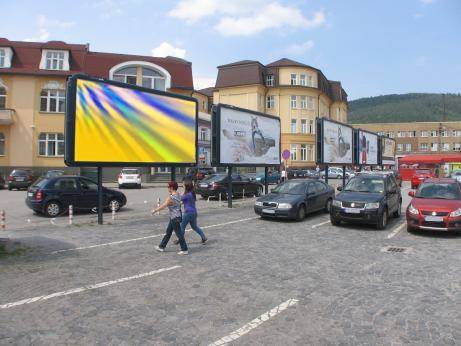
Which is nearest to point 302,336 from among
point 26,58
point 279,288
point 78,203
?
point 279,288

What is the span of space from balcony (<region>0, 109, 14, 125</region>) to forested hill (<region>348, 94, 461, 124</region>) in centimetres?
10769

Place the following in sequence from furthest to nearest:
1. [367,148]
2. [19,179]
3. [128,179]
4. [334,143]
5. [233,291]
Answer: [367,148]
[128,179]
[19,179]
[334,143]
[233,291]

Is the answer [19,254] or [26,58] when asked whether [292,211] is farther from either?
[26,58]

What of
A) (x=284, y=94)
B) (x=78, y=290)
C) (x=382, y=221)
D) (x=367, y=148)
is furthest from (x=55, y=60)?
(x=78, y=290)

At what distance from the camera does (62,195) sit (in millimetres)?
14914

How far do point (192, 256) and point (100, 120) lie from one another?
5.89 meters

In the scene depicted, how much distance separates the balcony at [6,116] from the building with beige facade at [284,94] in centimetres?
3132

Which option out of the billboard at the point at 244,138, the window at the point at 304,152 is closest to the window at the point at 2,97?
the billboard at the point at 244,138

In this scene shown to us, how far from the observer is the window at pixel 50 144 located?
3572 cm

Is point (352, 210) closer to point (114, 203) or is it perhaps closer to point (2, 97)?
point (114, 203)

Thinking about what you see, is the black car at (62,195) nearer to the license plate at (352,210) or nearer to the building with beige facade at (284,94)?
the license plate at (352,210)

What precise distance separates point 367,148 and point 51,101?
27410 mm

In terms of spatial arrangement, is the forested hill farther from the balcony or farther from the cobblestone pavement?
the cobblestone pavement

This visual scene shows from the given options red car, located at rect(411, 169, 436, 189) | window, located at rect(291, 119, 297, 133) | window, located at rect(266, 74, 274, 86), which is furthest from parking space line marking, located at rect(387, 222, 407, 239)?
window, located at rect(266, 74, 274, 86)
